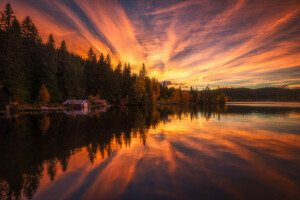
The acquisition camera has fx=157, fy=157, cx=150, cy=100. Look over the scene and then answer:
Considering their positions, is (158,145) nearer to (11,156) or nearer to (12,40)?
(11,156)

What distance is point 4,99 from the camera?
122 ft

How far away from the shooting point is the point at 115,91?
3733 inches

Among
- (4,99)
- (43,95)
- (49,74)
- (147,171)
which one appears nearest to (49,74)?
(49,74)

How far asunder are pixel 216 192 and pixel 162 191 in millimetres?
2263

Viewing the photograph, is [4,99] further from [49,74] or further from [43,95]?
[49,74]

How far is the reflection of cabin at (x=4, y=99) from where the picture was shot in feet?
120

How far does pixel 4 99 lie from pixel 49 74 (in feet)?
82.6

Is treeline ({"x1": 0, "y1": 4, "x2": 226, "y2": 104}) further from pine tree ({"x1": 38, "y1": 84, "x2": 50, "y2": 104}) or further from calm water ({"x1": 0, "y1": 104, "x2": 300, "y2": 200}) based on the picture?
calm water ({"x1": 0, "y1": 104, "x2": 300, "y2": 200})

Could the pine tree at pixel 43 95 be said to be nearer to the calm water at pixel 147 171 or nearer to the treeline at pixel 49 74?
the treeline at pixel 49 74

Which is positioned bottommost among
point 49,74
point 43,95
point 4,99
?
point 4,99

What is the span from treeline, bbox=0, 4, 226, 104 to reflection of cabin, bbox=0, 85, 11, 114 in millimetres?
6353

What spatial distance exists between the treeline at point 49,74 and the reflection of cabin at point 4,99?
250 inches

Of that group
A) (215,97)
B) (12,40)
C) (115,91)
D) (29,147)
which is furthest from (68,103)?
(215,97)

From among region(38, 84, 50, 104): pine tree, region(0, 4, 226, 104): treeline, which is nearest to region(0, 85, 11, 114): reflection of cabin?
region(0, 4, 226, 104): treeline
